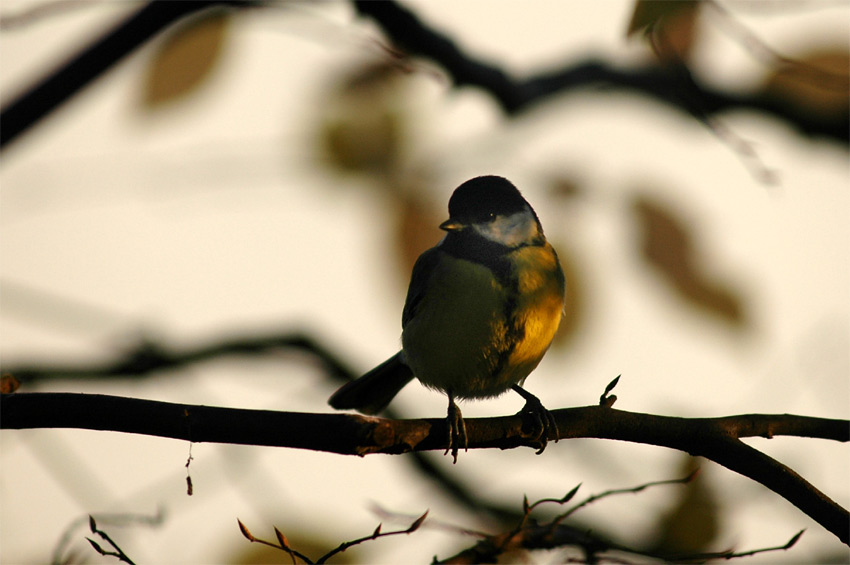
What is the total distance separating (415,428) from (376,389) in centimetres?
178

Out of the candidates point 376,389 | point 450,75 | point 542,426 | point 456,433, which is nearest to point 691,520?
point 542,426

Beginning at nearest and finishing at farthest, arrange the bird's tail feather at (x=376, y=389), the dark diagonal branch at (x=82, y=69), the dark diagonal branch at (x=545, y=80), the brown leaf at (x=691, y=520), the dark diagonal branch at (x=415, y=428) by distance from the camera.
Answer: the dark diagonal branch at (x=415, y=428), the brown leaf at (x=691, y=520), the dark diagonal branch at (x=82, y=69), the dark diagonal branch at (x=545, y=80), the bird's tail feather at (x=376, y=389)

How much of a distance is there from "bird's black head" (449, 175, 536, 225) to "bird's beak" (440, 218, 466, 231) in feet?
0.04

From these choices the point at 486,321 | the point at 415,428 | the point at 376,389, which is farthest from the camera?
the point at 376,389

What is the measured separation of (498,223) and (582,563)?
1434mm

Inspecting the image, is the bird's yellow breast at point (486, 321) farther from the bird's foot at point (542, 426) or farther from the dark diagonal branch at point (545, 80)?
the dark diagonal branch at point (545, 80)

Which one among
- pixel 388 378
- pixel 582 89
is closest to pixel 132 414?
pixel 388 378

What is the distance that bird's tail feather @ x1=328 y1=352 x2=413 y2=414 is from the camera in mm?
3693

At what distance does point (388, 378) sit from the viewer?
3727mm

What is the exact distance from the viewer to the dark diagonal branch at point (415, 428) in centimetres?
175

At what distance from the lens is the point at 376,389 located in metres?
3.74

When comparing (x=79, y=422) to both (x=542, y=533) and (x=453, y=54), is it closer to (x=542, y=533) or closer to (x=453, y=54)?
(x=542, y=533)

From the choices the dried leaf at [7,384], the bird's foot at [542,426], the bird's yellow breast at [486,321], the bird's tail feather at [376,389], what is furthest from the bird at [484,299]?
the dried leaf at [7,384]

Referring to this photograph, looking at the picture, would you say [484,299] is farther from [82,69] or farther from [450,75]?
[82,69]
